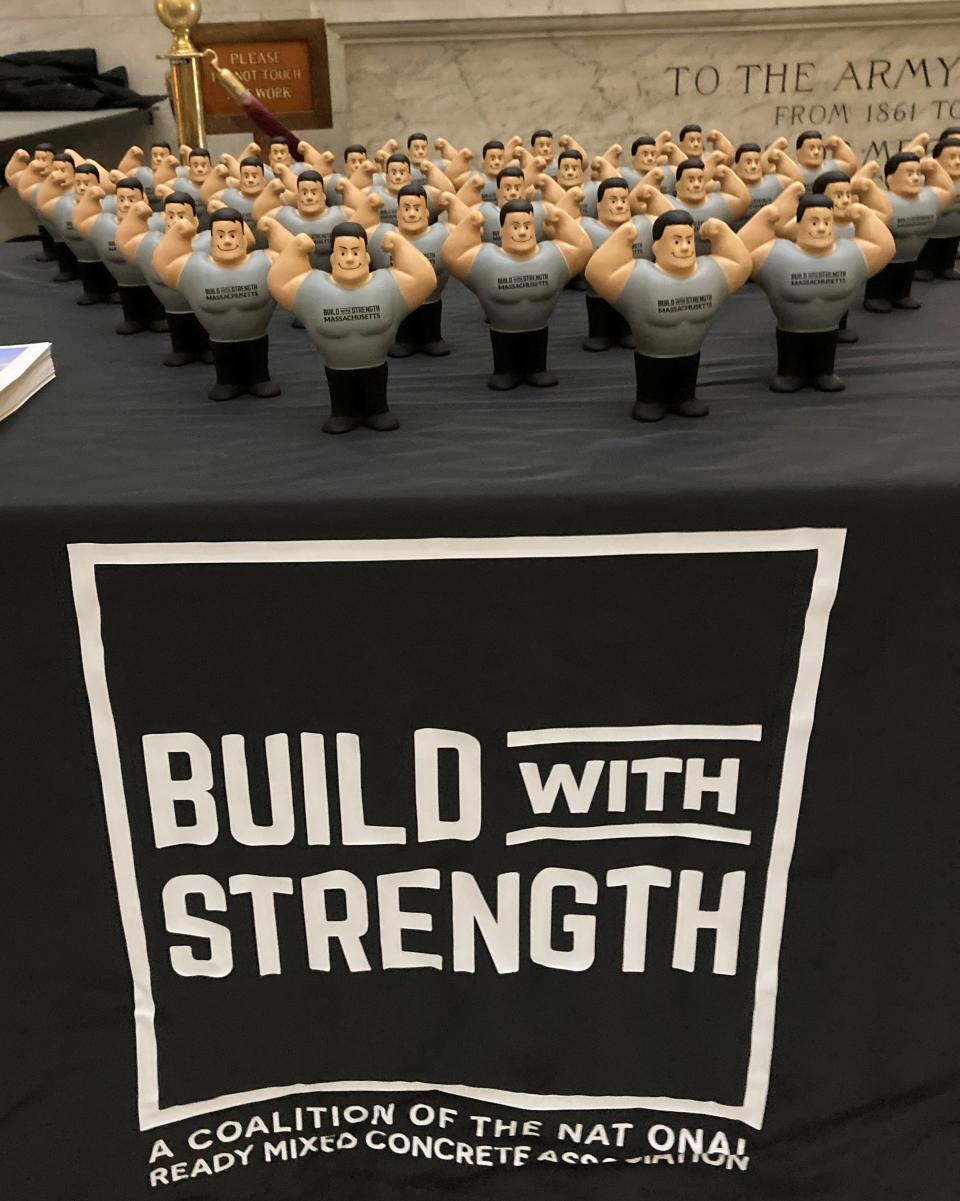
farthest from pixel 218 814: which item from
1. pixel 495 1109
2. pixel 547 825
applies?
pixel 495 1109

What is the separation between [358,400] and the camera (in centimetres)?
82

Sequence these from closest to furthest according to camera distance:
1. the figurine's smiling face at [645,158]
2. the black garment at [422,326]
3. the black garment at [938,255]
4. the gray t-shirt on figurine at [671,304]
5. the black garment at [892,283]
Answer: the gray t-shirt on figurine at [671,304] < the black garment at [422,326] < the black garment at [892,283] < the black garment at [938,255] < the figurine's smiling face at [645,158]

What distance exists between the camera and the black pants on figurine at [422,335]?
3.36ft

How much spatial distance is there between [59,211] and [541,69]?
1.64 m

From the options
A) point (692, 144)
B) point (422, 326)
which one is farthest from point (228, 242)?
point (692, 144)

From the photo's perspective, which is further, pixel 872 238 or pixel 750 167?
pixel 750 167

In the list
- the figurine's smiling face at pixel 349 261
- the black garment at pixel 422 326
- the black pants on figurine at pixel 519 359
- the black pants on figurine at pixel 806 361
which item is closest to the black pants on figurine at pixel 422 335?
the black garment at pixel 422 326

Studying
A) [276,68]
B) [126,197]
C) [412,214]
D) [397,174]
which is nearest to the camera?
[412,214]

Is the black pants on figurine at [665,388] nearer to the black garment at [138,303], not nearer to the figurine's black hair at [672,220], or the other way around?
the figurine's black hair at [672,220]

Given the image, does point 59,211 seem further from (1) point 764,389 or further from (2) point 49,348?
(1) point 764,389

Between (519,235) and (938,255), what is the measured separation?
64 cm

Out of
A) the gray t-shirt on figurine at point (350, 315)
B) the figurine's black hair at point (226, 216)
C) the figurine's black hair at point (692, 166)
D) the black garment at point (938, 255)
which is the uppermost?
the figurine's black hair at point (692, 166)

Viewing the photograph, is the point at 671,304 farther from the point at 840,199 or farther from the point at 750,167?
the point at 750,167

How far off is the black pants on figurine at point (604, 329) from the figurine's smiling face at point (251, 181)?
49 centimetres
